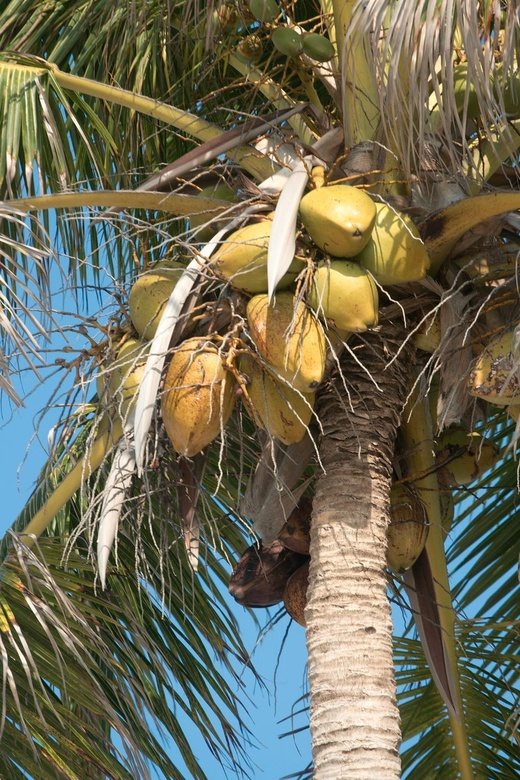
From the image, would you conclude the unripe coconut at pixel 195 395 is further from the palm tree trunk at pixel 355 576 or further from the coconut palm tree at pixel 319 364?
the palm tree trunk at pixel 355 576

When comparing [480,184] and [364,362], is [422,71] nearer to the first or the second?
[480,184]

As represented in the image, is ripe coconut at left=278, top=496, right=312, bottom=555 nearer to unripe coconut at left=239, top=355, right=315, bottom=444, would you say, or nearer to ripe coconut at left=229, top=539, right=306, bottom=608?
ripe coconut at left=229, top=539, right=306, bottom=608

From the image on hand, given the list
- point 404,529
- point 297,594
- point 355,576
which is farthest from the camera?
point 297,594

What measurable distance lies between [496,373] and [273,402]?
1.73ft

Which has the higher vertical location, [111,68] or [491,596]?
[111,68]

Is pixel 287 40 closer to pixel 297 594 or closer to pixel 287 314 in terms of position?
pixel 287 314

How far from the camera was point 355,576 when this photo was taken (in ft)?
8.71

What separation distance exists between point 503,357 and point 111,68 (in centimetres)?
234

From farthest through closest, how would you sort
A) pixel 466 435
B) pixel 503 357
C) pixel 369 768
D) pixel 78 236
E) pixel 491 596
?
1. pixel 491 596
2. pixel 78 236
3. pixel 466 435
4. pixel 503 357
5. pixel 369 768

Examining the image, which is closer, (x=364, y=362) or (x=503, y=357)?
(x=503, y=357)

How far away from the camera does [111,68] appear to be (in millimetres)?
4355

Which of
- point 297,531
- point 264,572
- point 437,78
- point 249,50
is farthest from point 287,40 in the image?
point 264,572

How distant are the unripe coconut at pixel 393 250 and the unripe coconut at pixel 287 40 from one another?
0.67m

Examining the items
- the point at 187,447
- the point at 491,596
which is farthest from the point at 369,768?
the point at 491,596
